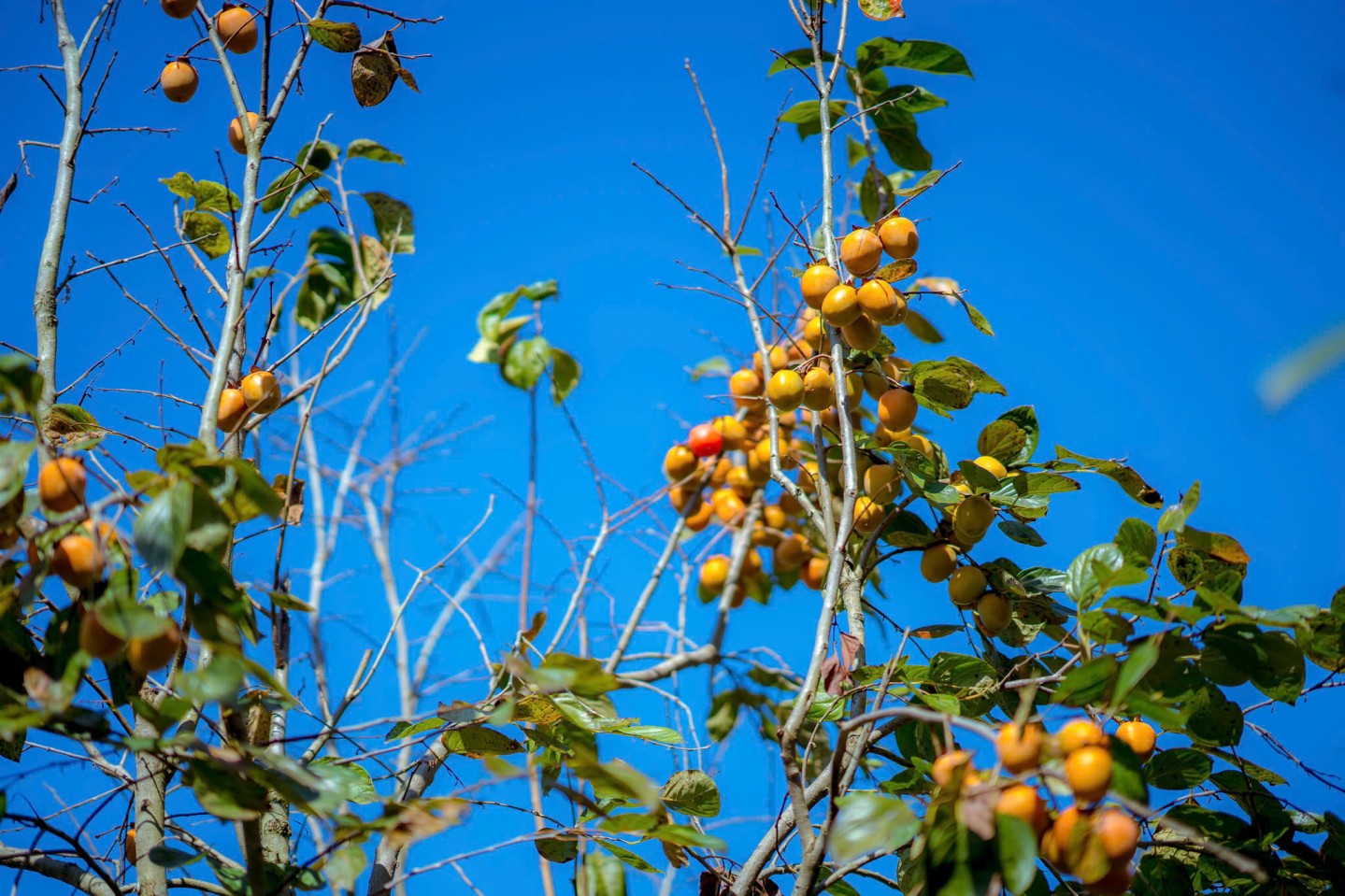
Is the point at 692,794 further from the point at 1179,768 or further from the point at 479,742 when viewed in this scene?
the point at 1179,768

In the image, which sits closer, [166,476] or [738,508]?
[166,476]

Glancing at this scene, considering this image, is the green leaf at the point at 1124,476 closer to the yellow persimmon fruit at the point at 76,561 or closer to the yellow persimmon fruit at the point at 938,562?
the yellow persimmon fruit at the point at 938,562

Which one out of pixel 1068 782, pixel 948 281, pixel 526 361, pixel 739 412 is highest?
pixel 526 361

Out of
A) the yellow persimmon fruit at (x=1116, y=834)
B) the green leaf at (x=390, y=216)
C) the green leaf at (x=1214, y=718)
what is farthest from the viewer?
the green leaf at (x=390, y=216)

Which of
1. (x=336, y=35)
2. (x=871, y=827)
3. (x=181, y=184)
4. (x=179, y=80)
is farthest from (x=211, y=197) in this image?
(x=871, y=827)

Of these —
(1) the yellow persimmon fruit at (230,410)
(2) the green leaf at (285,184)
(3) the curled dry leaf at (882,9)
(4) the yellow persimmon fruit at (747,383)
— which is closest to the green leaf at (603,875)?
(1) the yellow persimmon fruit at (230,410)

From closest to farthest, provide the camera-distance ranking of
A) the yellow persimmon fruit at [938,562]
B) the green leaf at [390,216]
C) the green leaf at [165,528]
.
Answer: the green leaf at [165,528] < the yellow persimmon fruit at [938,562] < the green leaf at [390,216]

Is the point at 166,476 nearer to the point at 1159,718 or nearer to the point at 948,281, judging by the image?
the point at 1159,718

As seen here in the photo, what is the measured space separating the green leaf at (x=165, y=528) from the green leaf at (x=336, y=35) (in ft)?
3.08

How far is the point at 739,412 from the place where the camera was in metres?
2.16

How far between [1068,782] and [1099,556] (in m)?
0.31

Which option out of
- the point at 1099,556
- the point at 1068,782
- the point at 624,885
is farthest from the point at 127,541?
the point at 1099,556

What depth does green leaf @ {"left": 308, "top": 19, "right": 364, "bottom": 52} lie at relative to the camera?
1.47m

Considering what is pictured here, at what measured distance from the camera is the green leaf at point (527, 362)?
2.29 m
